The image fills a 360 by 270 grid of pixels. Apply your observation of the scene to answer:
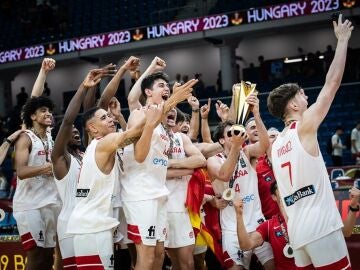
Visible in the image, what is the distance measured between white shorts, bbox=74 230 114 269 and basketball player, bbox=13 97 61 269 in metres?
1.32

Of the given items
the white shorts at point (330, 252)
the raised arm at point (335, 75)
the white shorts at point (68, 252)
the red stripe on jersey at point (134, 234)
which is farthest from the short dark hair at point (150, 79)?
the white shorts at point (330, 252)

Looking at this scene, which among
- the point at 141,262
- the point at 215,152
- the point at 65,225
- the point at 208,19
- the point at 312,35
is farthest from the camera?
the point at 312,35

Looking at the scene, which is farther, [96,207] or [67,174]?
[67,174]

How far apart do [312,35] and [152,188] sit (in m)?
19.7

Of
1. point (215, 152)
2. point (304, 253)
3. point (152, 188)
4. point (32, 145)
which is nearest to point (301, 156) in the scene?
point (304, 253)

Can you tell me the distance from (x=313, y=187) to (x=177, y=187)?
2.08 m

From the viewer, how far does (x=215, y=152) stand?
7.16 metres

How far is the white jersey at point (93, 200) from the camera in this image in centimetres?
552

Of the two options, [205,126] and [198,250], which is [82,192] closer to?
[198,250]

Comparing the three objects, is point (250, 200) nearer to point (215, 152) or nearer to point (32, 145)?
point (215, 152)

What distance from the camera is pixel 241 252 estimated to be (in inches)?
260

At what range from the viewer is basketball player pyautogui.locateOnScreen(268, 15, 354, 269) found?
15.1 ft

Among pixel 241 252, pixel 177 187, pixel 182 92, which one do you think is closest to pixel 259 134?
pixel 177 187

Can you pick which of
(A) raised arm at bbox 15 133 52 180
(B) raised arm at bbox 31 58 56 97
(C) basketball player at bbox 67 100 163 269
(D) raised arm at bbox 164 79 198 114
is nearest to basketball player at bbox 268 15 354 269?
(D) raised arm at bbox 164 79 198 114
